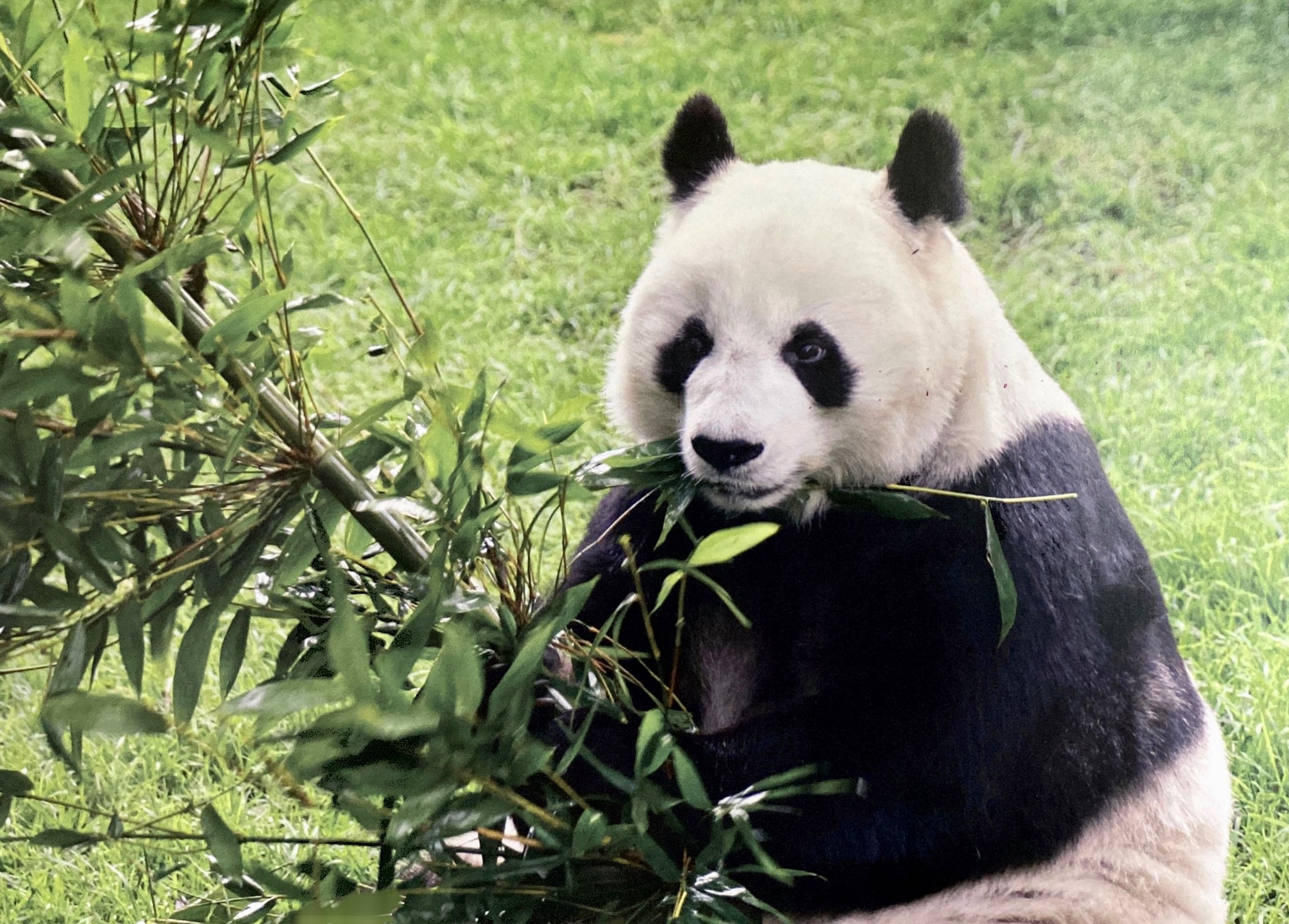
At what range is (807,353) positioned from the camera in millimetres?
1058

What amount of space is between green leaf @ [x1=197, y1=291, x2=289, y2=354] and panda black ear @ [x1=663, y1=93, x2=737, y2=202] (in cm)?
48

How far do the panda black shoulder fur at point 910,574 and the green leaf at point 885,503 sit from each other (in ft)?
0.20

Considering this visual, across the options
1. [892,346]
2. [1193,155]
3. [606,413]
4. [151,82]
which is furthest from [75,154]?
[1193,155]

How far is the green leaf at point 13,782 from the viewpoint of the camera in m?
1.01

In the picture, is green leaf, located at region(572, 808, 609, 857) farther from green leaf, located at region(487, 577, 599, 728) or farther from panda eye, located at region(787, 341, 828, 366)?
panda eye, located at region(787, 341, 828, 366)

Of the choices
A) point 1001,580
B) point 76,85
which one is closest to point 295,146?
point 76,85

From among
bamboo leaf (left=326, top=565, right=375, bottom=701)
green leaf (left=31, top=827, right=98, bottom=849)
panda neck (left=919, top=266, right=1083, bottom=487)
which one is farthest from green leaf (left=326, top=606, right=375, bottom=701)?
panda neck (left=919, top=266, right=1083, bottom=487)

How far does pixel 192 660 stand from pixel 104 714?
0.68 ft

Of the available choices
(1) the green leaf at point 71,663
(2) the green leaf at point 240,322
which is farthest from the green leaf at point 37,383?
(1) the green leaf at point 71,663

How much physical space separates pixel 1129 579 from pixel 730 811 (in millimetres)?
483

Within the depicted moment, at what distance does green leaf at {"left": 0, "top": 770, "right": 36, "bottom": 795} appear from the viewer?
1007 mm

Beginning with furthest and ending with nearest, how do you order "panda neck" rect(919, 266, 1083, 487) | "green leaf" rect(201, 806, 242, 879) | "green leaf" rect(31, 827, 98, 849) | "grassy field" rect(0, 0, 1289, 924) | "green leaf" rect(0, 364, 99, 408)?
"grassy field" rect(0, 0, 1289, 924) < "panda neck" rect(919, 266, 1083, 487) < "green leaf" rect(31, 827, 98, 849) < "green leaf" rect(201, 806, 242, 879) < "green leaf" rect(0, 364, 99, 408)

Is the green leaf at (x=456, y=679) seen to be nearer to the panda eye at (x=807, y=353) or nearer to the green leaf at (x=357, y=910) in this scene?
the green leaf at (x=357, y=910)

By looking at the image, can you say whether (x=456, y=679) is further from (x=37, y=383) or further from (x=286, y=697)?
(x=37, y=383)
